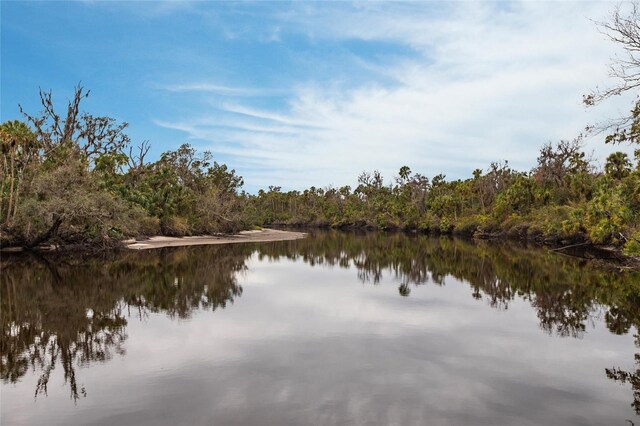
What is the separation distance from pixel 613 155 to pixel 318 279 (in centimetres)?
3582

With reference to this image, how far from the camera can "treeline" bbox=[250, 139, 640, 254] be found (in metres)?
29.2

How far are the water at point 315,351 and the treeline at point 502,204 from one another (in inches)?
283

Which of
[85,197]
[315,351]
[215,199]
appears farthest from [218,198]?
[315,351]

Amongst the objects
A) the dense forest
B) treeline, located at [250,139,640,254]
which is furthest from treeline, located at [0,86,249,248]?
treeline, located at [250,139,640,254]

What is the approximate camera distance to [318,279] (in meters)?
25.9

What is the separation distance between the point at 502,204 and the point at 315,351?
60.0 m

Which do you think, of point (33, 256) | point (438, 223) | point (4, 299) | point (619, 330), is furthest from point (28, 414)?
point (438, 223)

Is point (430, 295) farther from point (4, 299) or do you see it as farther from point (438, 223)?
point (438, 223)

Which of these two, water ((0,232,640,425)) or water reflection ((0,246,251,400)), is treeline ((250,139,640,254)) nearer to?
water ((0,232,640,425))

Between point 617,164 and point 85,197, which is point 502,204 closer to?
point 617,164

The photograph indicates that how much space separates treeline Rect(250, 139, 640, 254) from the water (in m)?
7.18

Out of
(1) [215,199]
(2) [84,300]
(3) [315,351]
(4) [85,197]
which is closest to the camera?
(3) [315,351]

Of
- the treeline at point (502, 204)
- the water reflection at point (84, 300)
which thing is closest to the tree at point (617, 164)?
the treeline at point (502, 204)

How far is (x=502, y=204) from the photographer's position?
6494 centimetres
